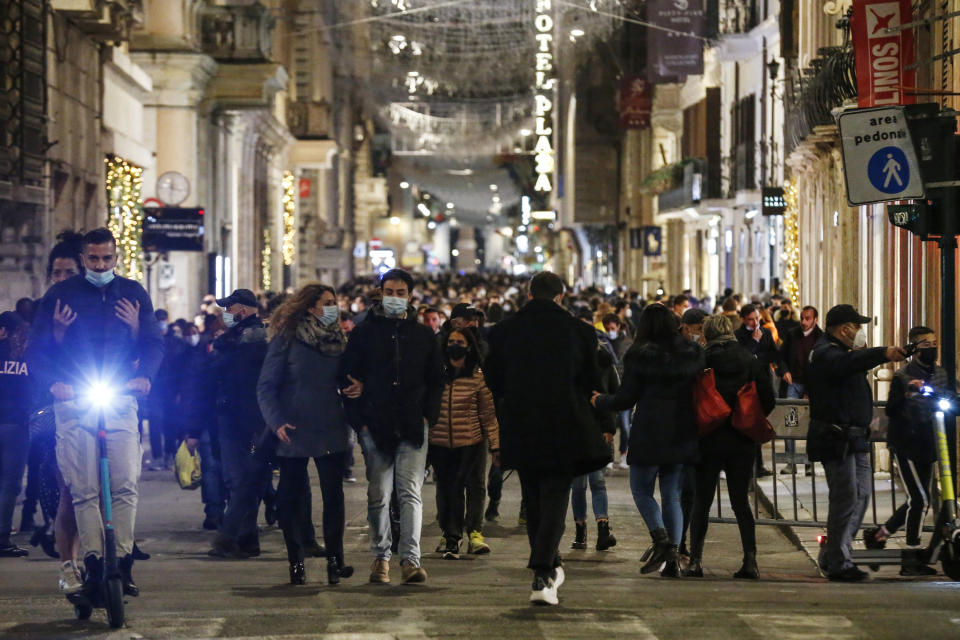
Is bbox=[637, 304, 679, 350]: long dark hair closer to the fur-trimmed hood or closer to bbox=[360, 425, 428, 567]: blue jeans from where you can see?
the fur-trimmed hood

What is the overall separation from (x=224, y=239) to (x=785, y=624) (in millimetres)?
33305

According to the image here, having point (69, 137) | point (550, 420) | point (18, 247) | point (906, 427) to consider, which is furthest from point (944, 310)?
point (69, 137)

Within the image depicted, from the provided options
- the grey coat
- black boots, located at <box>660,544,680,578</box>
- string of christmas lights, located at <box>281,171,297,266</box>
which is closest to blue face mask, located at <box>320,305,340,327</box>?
the grey coat

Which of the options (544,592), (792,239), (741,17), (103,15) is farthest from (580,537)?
(741,17)

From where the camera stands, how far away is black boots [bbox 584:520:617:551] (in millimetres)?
13008

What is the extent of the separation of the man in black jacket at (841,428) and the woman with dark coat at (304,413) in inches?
114

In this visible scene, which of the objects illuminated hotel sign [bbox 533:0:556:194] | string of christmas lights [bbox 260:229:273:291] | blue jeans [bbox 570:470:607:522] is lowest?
blue jeans [bbox 570:470:607:522]

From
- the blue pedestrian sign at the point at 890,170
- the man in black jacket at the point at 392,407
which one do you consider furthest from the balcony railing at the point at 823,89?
the man in black jacket at the point at 392,407

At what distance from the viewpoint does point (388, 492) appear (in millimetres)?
10727

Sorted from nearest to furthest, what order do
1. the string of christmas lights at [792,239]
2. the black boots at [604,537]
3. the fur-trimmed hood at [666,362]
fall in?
the fur-trimmed hood at [666,362]
the black boots at [604,537]
the string of christmas lights at [792,239]

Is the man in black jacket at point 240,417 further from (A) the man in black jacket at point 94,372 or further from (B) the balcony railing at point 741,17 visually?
(B) the balcony railing at point 741,17

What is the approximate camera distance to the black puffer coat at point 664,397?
10.9 meters

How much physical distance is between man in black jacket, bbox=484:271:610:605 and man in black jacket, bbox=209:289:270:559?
2732mm

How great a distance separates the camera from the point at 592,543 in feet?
44.2
